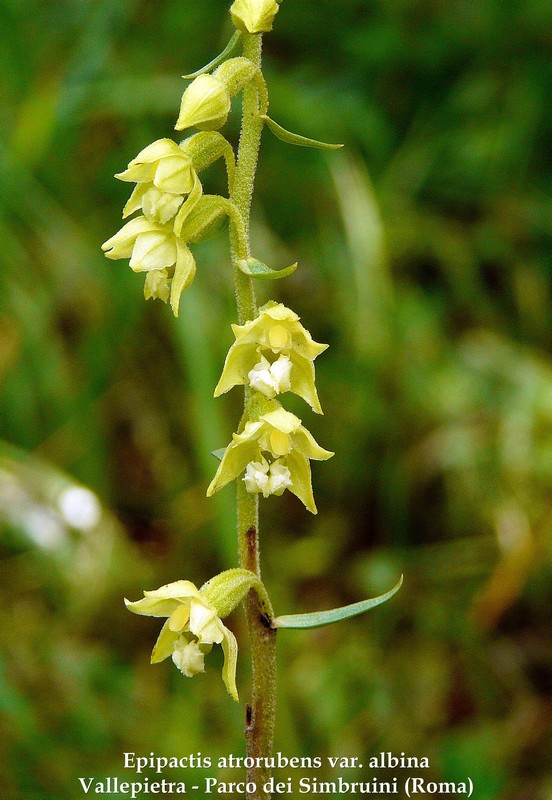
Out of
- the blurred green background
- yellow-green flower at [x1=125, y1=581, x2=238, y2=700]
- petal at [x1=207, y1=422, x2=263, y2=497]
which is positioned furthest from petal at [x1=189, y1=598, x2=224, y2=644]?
the blurred green background

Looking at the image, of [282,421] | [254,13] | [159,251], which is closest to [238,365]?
[282,421]

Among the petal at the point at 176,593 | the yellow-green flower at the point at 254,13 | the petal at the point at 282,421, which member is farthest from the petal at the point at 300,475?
the yellow-green flower at the point at 254,13

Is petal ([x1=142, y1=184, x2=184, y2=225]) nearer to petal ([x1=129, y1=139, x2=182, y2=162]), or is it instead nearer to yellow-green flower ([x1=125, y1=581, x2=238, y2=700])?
petal ([x1=129, y1=139, x2=182, y2=162])

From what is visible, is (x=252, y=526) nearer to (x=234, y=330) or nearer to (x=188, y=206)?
(x=234, y=330)

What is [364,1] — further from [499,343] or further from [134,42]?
[499,343]

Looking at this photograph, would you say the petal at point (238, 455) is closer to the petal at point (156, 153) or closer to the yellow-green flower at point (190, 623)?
the yellow-green flower at point (190, 623)

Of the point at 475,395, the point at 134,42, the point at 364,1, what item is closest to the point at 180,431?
the point at 475,395
